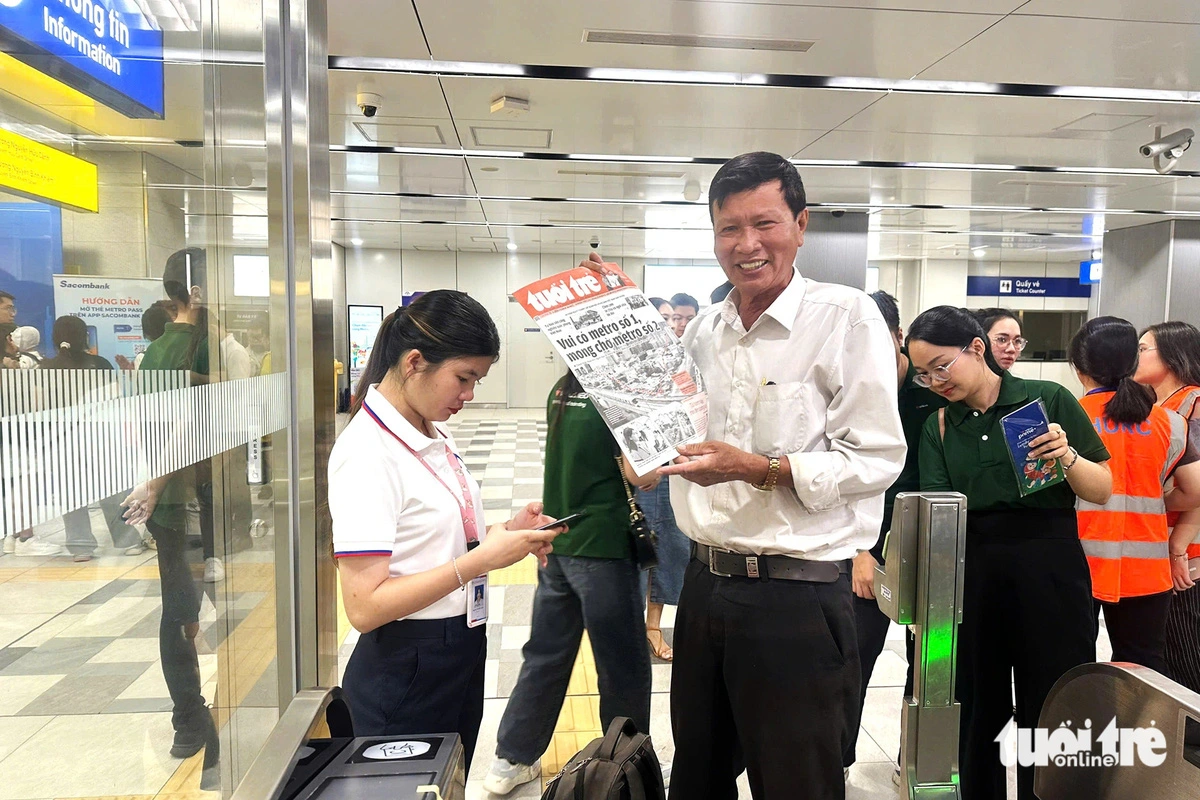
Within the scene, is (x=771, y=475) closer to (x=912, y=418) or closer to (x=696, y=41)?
(x=912, y=418)

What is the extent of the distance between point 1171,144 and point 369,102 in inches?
223

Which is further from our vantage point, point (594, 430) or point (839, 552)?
point (594, 430)

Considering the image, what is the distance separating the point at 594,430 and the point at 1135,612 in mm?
2029

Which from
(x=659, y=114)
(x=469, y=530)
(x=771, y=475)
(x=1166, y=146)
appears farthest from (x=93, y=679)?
(x=1166, y=146)

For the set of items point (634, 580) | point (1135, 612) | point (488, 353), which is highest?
point (488, 353)

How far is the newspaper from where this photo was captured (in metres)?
1.25

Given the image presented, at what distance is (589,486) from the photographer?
2283mm

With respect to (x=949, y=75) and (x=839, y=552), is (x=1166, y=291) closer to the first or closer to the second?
(x=949, y=75)

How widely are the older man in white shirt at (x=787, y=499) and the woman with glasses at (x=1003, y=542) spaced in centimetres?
78

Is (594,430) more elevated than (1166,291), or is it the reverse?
(1166,291)

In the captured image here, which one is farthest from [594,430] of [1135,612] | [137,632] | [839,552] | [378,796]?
[1135,612]

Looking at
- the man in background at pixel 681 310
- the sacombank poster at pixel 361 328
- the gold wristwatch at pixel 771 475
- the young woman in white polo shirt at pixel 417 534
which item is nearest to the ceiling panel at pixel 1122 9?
the man in background at pixel 681 310

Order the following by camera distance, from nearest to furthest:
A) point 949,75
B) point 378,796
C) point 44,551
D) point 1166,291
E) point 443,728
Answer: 1. point 44,551
2. point 378,796
3. point 443,728
4. point 949,75
5. point 1166,291

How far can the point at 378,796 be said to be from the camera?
1.01 meters
